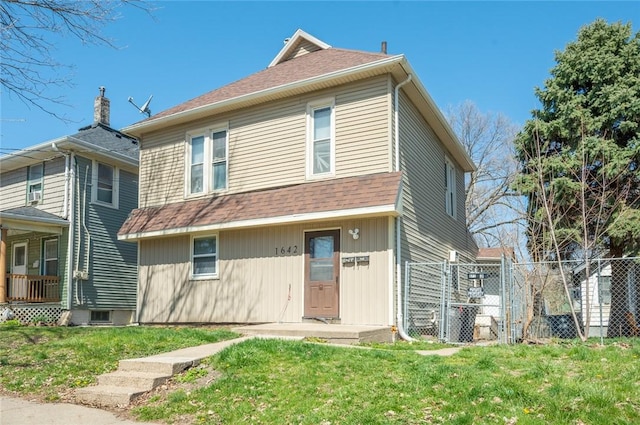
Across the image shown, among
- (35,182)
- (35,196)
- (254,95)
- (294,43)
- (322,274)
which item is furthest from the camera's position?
(35,182)

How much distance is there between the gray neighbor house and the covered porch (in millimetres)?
28

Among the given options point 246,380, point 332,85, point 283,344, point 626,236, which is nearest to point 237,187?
point 332,85

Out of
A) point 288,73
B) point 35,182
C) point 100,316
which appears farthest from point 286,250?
point 35,182

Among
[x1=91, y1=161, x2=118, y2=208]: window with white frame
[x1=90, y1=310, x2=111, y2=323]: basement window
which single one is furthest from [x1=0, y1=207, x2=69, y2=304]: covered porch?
[x1=91, y1=161, x2=118, y2=208]: window with white frame

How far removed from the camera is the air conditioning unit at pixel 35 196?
19.3 m

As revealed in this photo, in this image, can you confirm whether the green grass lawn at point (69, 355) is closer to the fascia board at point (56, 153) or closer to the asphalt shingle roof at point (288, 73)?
the asphalt shingle roof at point (288, 73)

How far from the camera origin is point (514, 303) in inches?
442

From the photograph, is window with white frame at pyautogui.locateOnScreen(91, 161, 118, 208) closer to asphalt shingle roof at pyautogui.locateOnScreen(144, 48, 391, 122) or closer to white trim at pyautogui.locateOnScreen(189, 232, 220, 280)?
asphalt shingle roof at pyautogui.locateOnScreen(144, 48, 391, 122)

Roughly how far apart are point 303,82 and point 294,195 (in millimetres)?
2545

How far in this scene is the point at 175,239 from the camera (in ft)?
47.1

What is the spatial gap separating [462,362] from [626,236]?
9882mm

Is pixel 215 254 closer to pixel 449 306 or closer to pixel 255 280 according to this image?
pixel 255 280

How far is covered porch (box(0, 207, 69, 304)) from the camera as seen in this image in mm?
17047

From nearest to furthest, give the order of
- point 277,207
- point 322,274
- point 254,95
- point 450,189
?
point 322,274, point 277,207, point 254,95, point 450,189
